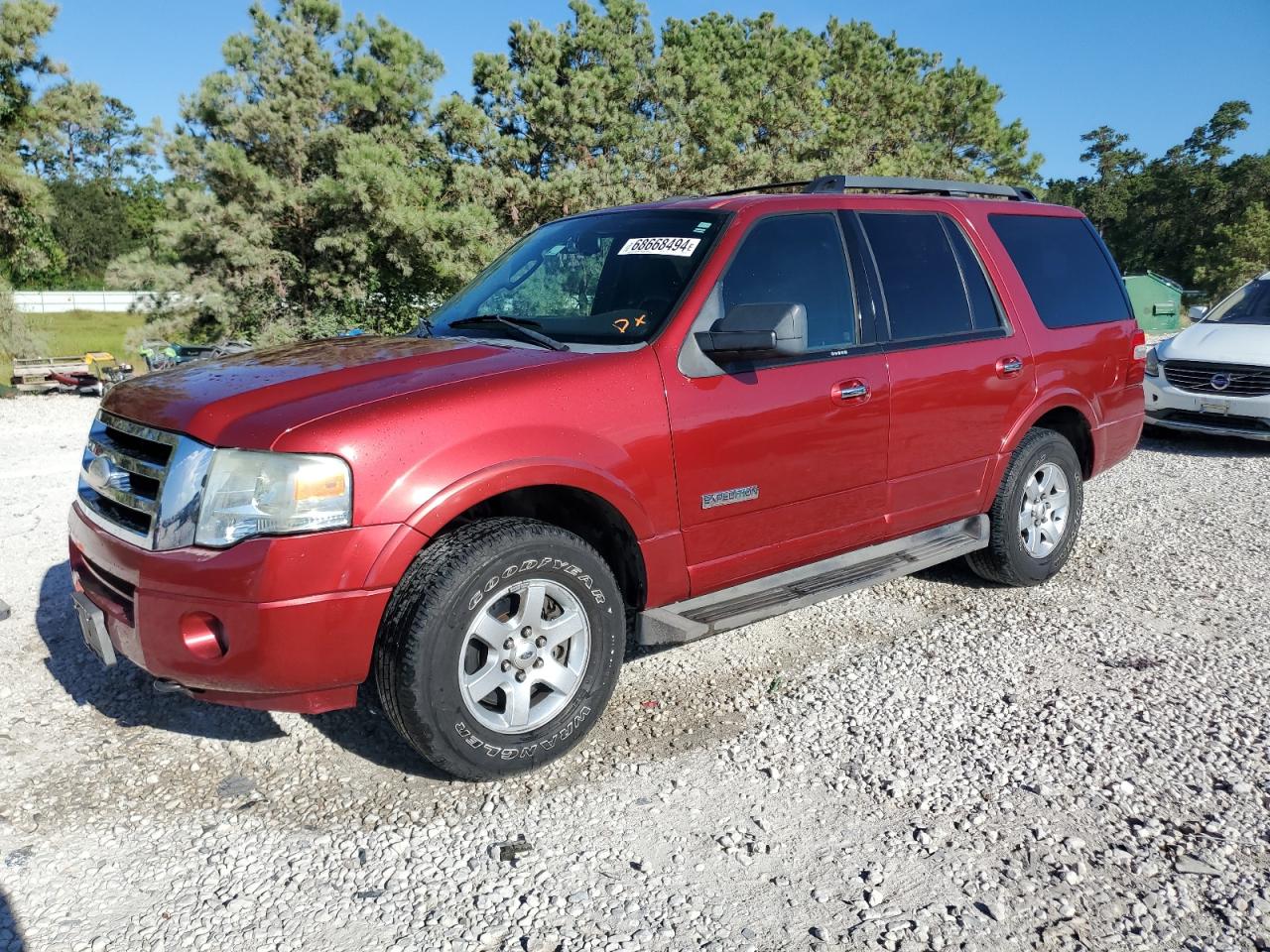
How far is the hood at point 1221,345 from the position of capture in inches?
339

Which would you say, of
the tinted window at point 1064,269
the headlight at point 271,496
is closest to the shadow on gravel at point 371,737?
the headlight at point 271,496

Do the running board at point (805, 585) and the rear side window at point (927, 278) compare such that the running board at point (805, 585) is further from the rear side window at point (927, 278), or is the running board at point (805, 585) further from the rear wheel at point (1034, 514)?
the rear side window at point (927, 278)

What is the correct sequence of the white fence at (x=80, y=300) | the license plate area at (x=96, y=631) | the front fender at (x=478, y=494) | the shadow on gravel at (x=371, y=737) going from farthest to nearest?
the white fence at (x=80, y=300), the shadow on gravel at (x=371, y=737), the license plate area at (x=96, y=631), the front fender at (x=478, y=494)

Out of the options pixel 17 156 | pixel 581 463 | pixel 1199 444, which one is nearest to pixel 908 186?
pixel 581 463

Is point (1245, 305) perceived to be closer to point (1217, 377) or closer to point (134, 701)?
point (1217, 377)

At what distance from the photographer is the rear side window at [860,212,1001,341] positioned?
418 cm

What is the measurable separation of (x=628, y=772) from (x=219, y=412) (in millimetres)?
1788

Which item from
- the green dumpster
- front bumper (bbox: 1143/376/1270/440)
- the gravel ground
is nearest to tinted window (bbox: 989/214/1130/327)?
the gravel ground

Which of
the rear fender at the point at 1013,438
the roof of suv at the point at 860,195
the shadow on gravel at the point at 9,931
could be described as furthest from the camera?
the rear fender at the point at 1013,438

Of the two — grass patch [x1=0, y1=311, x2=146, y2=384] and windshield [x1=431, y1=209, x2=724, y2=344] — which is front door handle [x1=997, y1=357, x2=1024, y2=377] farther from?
grass patch [x1=0, y1=311, x2=146, y2=384]

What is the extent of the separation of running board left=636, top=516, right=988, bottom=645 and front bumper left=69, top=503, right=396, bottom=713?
1111 millimetres

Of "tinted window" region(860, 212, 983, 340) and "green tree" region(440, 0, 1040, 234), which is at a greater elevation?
"green tree" region(440, 0, 1040, 234)

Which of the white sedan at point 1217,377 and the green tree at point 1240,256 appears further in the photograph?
the green tree at point 1240,256

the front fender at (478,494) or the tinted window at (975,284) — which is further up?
the tinted window at (975,284)
